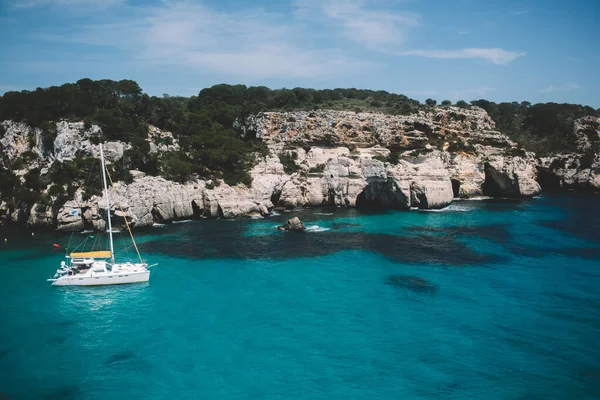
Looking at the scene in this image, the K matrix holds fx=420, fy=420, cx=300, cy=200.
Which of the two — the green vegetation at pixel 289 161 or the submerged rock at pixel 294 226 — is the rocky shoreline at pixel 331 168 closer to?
the green vegetation at pixel 289 161

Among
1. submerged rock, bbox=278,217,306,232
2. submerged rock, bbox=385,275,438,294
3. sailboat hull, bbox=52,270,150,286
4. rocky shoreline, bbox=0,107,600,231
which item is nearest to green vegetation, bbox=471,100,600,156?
rocky shoreline, bbox=0,107,600,231

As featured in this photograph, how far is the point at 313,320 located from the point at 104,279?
16147 millimetres

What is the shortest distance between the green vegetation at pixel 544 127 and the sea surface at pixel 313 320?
4742 cm

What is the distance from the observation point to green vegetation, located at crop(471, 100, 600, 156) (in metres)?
82.3

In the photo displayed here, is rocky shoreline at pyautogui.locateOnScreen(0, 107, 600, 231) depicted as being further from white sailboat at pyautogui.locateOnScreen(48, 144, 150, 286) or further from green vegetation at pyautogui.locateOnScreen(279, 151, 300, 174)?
white sailboat at pyautogui.locateOnScreen(48, 144, 150, 286)

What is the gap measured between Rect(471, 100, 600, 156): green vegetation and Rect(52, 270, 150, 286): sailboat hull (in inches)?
2866

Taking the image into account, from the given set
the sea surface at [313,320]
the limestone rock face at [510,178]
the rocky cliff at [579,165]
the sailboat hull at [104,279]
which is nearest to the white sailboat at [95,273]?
the sailboat hull at [104,279]

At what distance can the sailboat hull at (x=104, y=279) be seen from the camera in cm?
3017

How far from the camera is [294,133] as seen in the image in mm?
65125

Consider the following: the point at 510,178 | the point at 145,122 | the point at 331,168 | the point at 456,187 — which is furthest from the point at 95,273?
the point at 510,178

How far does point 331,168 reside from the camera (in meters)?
60.9

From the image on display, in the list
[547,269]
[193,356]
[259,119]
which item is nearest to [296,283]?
[193,356]

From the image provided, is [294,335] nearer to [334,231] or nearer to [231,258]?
[231,258]

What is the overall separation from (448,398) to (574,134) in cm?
8405
